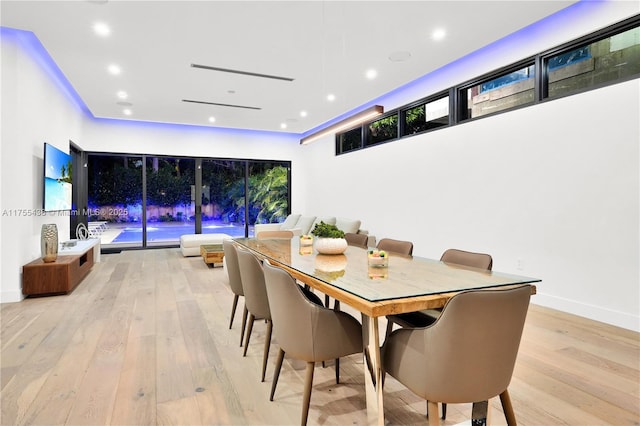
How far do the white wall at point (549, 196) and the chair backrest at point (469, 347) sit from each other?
256 cm

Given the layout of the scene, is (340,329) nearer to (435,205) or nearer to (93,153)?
(435,205)

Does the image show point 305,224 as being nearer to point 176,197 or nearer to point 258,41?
point 176,197

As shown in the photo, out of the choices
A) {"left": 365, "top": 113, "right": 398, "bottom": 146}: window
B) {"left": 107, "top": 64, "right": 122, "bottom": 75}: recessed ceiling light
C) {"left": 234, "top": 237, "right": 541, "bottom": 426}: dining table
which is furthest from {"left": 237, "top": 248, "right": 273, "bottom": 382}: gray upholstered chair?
{"left": 365, "top": 113, "right": 398, "bottom": 146}: window

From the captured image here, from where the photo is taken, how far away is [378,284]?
1751mm

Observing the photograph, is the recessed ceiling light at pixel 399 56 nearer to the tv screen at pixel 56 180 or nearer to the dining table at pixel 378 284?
the dining table at pixel 378 284

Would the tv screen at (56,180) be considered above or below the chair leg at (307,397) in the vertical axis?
above

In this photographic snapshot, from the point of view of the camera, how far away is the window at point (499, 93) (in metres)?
4.05

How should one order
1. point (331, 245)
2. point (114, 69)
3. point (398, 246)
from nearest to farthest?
point (331, 245) < point (398, 246) < point (114, 69)

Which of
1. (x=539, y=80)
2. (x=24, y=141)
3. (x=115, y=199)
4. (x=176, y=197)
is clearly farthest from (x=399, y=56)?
(x=115, y=199)

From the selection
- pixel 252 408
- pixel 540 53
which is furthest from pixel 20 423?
pixel 540 53

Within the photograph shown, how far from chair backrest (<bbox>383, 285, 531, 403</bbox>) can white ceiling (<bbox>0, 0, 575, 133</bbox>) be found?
295 centimetres

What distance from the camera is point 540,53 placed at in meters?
3.82

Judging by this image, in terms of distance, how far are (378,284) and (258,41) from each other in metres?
3.38

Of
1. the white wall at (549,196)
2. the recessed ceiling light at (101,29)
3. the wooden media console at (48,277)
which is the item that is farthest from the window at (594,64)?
the wooden media console at (48,277)
